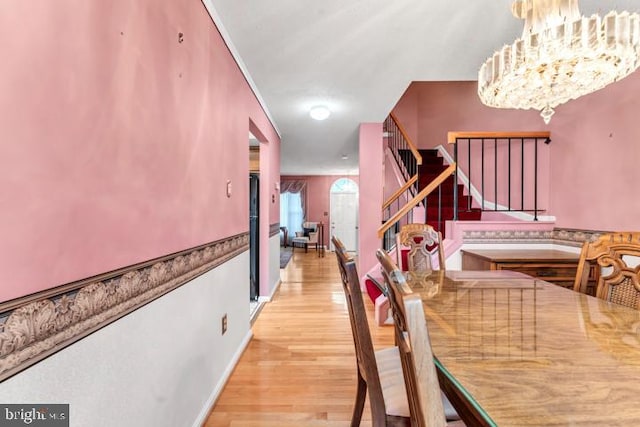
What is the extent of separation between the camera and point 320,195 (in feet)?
31.4

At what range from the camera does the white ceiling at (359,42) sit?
1.82m

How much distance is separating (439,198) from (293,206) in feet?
21.0

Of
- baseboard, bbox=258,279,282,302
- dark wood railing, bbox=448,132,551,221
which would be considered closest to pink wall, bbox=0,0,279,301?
baseboard, bbox=258,279,282,302

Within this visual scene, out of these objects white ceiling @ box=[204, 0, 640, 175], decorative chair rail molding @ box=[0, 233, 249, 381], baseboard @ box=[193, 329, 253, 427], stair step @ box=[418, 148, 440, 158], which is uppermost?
white ceiling @ box=[204, 0, 640, 175]

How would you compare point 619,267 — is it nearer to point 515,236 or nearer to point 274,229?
point 515,236

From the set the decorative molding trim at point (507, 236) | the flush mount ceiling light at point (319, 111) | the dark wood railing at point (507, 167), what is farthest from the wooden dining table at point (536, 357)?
the flush mount ceiling light at point (319, 111)

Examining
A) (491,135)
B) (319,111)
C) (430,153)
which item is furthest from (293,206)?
(491,135)

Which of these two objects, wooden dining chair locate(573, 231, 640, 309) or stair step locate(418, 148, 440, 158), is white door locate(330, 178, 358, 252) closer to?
stair step locate(418, 148, 440, 158)

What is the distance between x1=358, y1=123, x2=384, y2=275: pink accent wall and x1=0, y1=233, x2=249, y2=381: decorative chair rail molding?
3.10 meters

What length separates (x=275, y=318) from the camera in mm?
3332

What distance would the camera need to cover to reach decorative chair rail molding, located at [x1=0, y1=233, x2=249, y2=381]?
0.66 meters

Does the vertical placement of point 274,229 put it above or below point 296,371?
above

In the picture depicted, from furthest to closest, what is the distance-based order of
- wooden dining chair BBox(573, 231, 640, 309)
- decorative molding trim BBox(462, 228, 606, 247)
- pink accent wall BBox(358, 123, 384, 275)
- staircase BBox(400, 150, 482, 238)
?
pink accent wall BBox(358, 123, 384, 275)
staircase BBox(400, 150, 482, 238)
decorative molding trim BBox(462, 228, 606, 247)
wooden dining chair BBox(573, 231, 640, 309)

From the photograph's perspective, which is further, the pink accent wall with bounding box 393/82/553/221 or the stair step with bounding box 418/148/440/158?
the stair step with bounding box 418/148/440/158
